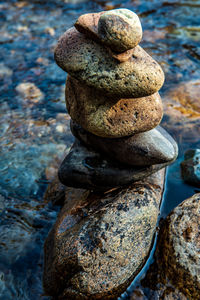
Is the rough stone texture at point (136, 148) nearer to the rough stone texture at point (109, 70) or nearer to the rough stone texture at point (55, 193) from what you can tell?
the rough stone texture at point (109, 70)

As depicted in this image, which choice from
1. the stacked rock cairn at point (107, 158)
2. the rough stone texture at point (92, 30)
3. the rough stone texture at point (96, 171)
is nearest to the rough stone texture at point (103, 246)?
the stacked rock cairn at point (107, 158)

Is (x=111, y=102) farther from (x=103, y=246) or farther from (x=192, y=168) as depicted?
(x=192, y=168)

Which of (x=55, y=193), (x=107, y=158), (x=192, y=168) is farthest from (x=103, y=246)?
(x=192, y=168)

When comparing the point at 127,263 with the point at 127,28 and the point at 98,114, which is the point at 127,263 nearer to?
the point at 98,114

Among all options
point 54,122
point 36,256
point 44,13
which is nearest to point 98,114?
point 36,256

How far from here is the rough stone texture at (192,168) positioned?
4.04 metres

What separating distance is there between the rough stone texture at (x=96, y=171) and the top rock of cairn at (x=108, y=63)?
3.03 ft

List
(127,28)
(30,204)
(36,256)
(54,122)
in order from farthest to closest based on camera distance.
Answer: (54,122) → (30,204) → (36,256) → (127,28)

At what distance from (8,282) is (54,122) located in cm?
271

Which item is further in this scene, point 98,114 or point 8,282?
point 8,282

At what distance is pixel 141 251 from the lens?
3.08 metres

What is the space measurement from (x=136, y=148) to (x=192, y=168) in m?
1.26

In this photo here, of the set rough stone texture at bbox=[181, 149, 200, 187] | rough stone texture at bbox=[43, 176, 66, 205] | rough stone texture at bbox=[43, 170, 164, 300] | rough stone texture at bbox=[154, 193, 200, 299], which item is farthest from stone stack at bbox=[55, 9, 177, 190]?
rough stone texture at bbox=[181, 149, 200, 187]

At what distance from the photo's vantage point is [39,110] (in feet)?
18.7
